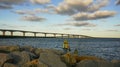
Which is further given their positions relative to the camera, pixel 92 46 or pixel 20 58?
pixel 92 46

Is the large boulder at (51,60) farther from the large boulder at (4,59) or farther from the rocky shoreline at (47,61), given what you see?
the large boulder at (4,59)

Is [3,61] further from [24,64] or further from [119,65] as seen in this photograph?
[119,65]

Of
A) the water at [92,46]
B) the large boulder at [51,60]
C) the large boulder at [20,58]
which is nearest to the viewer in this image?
Result: the large boulder at [51,60]

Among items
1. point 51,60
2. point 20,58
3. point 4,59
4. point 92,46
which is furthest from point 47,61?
point 92,46

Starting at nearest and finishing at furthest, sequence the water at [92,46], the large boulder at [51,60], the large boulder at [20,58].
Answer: the large boulder at [51,60]
the large boulder at [20,58]
the water at [92,46]

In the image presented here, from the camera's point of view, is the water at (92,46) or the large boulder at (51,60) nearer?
the large boulder at (51,60)

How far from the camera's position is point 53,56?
40.9 feet

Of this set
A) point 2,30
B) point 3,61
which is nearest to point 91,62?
point 3,61

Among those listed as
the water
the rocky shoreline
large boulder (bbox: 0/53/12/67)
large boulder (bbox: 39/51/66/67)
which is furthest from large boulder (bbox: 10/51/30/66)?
the water

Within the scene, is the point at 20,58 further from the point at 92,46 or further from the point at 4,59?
the point at 92,46

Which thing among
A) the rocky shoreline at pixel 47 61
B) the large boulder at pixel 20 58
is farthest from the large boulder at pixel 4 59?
the large boulder at pixel 20 58

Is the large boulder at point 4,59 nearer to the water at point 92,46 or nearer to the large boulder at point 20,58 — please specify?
the large boulder at point 20,58

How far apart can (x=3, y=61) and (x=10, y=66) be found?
1.68 ft

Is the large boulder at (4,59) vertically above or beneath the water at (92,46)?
above
